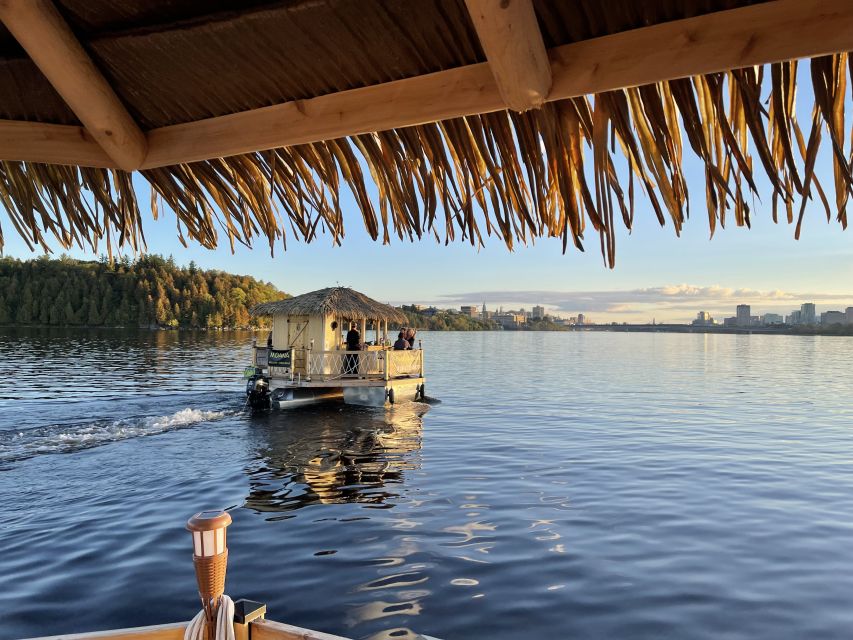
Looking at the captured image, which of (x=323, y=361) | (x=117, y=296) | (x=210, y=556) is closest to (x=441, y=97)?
(x=210, y=556)

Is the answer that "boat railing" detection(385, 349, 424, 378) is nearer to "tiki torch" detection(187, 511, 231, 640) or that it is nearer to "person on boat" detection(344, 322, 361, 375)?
"person on boat" detection(344, 322, 361, 375)

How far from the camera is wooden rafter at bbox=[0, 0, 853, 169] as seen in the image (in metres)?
1.60

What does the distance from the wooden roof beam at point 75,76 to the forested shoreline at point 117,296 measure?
123 m

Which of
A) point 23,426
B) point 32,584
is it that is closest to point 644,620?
point 32,584

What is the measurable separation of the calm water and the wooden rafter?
17.5 feet

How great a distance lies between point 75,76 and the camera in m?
2.25

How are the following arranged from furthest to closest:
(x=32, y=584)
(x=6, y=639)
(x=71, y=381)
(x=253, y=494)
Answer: (x=71, y=381) < (x=253, y=494) < (x=32, y=584) < (x=6, y=639)

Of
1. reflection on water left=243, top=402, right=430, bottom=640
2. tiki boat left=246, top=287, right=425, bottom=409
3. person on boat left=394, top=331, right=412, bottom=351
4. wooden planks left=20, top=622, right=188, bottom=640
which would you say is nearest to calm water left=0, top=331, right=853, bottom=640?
reflection on water left=243, top=402, right=430, bottom=640

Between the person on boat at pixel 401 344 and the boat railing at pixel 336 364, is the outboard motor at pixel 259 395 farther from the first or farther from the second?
the person on boat at pixel 401 344

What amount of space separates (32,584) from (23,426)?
13993mm

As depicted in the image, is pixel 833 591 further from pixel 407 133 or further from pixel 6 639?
pixel 6 639

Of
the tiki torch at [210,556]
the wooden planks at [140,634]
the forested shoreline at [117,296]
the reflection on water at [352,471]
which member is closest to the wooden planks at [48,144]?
the tiki torch at [210,556]

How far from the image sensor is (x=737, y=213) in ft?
7.45

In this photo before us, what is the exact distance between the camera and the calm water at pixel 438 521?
6758 mm
